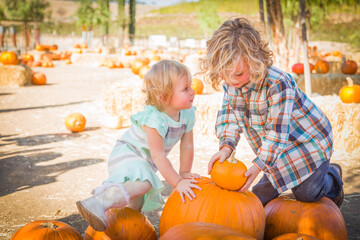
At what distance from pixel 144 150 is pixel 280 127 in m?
0.98

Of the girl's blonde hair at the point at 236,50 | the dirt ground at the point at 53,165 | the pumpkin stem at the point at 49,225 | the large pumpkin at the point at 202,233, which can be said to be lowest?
the dirt ground at the point at 53,165

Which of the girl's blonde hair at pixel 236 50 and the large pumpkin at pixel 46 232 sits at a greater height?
the girl's blonde hair at pixel 236 50

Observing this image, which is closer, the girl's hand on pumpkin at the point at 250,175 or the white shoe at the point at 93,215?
the white shoe at the point at 93,215

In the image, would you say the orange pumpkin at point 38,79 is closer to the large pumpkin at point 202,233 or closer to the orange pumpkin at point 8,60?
the orange pumpkin at point 8,60

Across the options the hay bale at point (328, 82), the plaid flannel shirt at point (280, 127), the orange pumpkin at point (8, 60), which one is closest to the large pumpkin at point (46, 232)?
the plaid flannel shirt at point (280, 127)

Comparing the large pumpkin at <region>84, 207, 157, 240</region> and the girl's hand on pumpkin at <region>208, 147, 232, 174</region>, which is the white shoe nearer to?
the large pumpkin at <region>84, 207, 157, 240</region>

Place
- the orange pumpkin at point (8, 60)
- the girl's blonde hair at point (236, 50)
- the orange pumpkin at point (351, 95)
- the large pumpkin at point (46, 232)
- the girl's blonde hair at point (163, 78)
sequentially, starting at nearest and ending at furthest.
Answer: the large pumpkin at point (46, 232) → the girl's blonde hair at point (236, 50) → the girl's blonde hair at point (163, 78) → the orange pumpkin at point (351, 95) → the orange pumpkin at point (8, 60)

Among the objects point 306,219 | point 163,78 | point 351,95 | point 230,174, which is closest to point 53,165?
point 163,78

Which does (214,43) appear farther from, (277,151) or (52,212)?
(52,212)

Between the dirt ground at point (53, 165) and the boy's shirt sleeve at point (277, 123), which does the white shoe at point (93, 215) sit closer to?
the dirt ground at point (53, 165)

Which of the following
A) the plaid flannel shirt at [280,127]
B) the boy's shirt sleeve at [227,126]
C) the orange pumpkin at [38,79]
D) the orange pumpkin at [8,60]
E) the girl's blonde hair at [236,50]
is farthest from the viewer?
the orange pumpkin at [8,60]

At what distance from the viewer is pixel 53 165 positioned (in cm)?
430

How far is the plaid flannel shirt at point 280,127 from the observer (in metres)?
2.23

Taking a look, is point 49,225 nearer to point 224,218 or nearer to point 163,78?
point 224,218
